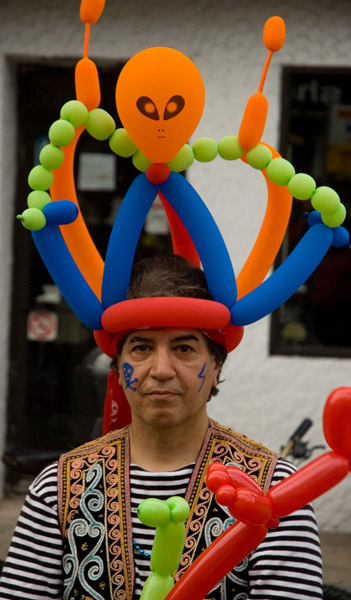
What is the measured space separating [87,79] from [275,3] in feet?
12.1

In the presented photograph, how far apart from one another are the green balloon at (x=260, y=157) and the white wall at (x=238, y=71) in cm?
339

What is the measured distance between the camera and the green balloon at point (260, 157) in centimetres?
201

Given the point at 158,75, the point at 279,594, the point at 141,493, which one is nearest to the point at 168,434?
the point at 141,493

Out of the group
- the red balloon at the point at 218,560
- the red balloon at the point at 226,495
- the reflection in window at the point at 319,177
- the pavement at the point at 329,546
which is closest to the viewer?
the red balloon at the point at 226,495

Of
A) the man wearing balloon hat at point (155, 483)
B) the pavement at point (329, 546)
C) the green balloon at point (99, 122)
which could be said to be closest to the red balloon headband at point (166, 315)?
the man wearing balloon hat at point (155, 483)

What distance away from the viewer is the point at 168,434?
1.93 meters

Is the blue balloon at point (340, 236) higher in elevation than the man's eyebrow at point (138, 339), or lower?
higher

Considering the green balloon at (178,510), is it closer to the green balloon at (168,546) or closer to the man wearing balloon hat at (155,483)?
the green balloon at (168,546)

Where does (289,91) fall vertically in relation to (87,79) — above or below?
→ above

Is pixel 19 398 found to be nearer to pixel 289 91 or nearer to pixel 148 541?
pixel 289 91

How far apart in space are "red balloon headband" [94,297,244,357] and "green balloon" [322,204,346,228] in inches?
11.4

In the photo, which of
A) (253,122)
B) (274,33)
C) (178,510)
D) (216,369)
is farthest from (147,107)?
(178,510)

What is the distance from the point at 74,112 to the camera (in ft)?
6.40

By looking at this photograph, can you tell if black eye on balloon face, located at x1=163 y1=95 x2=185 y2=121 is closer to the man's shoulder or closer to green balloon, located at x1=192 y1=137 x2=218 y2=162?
green balloon, located at x1=192 y1=137 x2=218 y2=162
